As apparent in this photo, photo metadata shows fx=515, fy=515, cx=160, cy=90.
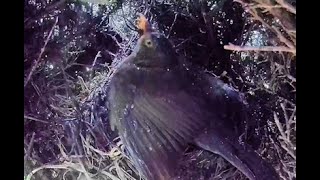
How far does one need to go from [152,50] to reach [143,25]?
0.32 feet

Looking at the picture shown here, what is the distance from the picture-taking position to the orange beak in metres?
1.84

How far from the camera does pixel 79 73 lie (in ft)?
6.22

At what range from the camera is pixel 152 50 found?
72.2 inches

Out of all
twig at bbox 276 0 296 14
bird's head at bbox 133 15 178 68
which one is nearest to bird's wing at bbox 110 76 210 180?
bird's head at bbox 133 15 178 68

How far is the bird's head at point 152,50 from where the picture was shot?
5.99 ft

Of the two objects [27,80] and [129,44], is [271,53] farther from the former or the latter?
[27,80]

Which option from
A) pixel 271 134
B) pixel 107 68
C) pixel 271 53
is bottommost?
pixel 271 134

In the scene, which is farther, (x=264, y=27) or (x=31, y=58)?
(x=31, y=58)

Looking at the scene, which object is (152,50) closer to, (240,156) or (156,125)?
(156,125)

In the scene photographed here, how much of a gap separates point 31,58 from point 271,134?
932 mm

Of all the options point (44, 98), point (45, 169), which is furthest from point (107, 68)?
point (45, 169)

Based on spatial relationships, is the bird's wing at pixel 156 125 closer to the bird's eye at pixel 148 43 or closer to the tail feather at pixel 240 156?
the tail feather at pixel 240 156

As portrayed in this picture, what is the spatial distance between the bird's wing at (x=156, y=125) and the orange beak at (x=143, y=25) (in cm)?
21

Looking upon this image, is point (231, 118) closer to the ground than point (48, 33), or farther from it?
closer to the ground
